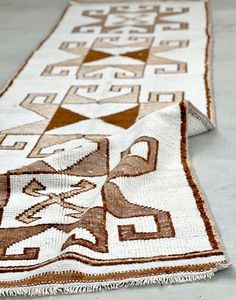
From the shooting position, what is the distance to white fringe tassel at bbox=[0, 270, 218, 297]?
5.58 ft

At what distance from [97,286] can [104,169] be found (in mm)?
553

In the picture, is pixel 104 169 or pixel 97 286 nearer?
pixel 97 286

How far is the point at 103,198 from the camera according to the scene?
6.56 ft

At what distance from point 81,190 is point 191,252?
410mm

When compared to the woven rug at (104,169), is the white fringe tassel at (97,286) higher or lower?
higher

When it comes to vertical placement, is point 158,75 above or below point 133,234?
below

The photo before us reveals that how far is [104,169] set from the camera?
87.5 inches

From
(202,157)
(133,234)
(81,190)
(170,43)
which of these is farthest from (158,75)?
(133,234)

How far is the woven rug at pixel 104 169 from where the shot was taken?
176 cm

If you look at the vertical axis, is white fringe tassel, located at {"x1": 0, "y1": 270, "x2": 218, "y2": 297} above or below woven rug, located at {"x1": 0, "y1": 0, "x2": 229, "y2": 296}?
above

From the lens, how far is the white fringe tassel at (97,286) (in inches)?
67.0

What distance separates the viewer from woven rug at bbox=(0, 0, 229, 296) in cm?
176

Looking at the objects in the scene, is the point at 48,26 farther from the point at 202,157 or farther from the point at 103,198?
the point at 103,198

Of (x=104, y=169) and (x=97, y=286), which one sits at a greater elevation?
(x=97, y=286)
